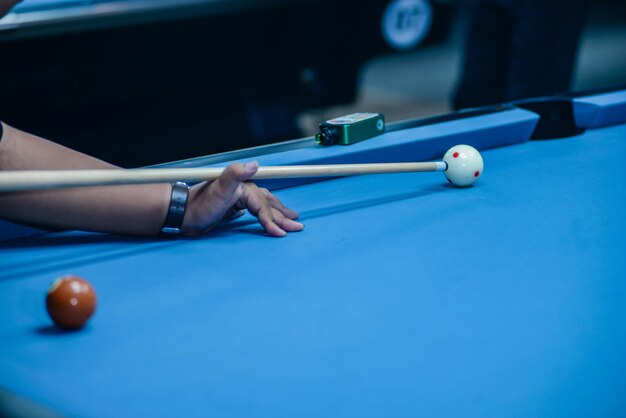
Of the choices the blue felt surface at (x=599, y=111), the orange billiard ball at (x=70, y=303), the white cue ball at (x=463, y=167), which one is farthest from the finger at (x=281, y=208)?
the blue felt surface at (x=599, y=111)

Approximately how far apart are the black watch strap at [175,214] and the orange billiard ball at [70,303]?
1.10 ft

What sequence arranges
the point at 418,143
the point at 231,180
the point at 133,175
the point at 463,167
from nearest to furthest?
1. the point at 133,175
2. the point at 231,180
3. the point at 463,167
4. the point at 418,143

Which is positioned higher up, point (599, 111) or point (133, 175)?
point (133, 175)

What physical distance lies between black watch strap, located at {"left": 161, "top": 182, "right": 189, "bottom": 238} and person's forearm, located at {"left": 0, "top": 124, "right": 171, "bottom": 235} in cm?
1

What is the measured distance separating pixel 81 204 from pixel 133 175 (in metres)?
0.17

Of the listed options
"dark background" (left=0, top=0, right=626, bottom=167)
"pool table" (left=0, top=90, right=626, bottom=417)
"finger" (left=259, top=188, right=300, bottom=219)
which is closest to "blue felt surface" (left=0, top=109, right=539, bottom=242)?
"pool table" (left=0, top=90, right=626, bottom=417)

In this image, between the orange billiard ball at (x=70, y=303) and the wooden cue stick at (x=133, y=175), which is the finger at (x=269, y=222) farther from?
the orange billiard ball at (x=70, y=303)

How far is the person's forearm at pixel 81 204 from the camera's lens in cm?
127

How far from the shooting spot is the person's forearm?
4.17 ft

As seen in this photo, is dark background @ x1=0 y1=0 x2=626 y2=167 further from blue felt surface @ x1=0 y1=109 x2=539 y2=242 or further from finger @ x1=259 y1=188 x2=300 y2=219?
finger @ x1=259 y1=188 x2=300 y2=219

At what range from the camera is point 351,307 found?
1045 millimetres

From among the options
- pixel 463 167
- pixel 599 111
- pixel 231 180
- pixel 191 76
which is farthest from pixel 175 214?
pixel 191 76

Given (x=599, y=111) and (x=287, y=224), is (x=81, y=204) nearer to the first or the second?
(x=287, y=224)

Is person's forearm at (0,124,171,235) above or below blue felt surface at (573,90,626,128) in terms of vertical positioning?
above
